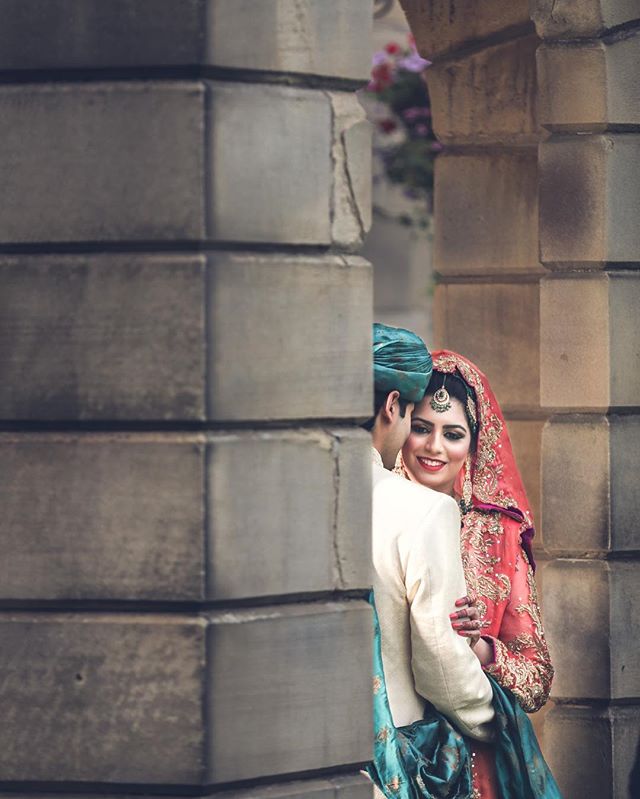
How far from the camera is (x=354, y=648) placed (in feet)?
15.3

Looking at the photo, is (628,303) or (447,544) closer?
(447,544)

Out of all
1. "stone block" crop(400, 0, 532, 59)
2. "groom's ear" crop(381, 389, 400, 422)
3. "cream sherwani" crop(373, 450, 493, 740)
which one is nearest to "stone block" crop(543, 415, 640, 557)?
"stone block" crop(400, 0, 532, 59)

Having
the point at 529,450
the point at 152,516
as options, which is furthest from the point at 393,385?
the point at 529,450

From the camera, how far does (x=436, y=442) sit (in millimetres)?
5648

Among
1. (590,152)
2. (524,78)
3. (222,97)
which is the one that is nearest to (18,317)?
(222,97)

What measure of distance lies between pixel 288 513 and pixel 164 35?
1019 millimetres

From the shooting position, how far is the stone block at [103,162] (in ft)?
14.7

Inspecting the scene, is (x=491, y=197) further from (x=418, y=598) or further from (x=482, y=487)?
(x=418, y=598)

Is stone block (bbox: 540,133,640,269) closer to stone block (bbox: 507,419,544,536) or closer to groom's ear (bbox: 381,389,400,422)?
stone block (bbox: 507,419,544,536)

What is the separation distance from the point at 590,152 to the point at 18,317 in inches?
97.7

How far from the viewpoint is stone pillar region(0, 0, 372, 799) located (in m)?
4.47

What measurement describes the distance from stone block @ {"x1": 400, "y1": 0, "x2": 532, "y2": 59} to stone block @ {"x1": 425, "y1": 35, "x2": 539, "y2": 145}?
51mm

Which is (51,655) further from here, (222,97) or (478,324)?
(478,324)

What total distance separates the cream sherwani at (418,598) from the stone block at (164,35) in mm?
961
